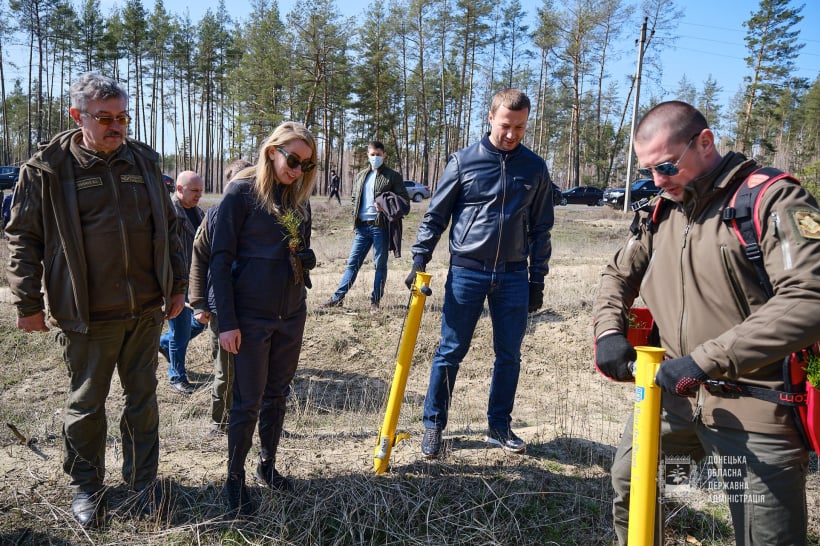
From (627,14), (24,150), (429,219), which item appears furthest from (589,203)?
(24,150)

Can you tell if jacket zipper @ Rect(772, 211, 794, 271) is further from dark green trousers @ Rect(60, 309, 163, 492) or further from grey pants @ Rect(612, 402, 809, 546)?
dark green trousers @ Rect(60, 309, 163, 492)

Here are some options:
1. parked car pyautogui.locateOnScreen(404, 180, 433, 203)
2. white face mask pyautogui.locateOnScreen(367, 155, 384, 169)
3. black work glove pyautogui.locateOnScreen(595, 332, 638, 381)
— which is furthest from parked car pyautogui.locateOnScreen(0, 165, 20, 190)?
black work glove pyautogui.locateOnScreen(595, 332, 638, 381)

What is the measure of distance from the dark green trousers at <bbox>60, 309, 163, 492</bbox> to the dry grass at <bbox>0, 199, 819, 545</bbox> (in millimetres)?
208

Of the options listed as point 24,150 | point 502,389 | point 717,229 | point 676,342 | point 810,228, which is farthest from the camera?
point 24,150

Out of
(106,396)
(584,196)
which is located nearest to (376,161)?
(106,396)

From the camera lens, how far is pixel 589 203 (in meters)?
34.7

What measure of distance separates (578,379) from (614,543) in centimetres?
347

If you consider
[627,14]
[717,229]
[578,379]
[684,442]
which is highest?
[627,14]

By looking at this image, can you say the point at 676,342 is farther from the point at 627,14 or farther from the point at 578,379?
the point at 627,14

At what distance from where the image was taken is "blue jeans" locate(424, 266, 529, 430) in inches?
139

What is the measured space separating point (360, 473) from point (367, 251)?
4.31 meters

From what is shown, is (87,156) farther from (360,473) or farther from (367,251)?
(367,251)

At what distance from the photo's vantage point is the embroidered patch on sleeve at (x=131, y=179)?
288 cm

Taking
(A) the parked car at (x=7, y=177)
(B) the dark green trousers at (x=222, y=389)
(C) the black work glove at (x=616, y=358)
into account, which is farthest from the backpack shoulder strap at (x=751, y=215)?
(A) the parked car at (x=7, y=177)
